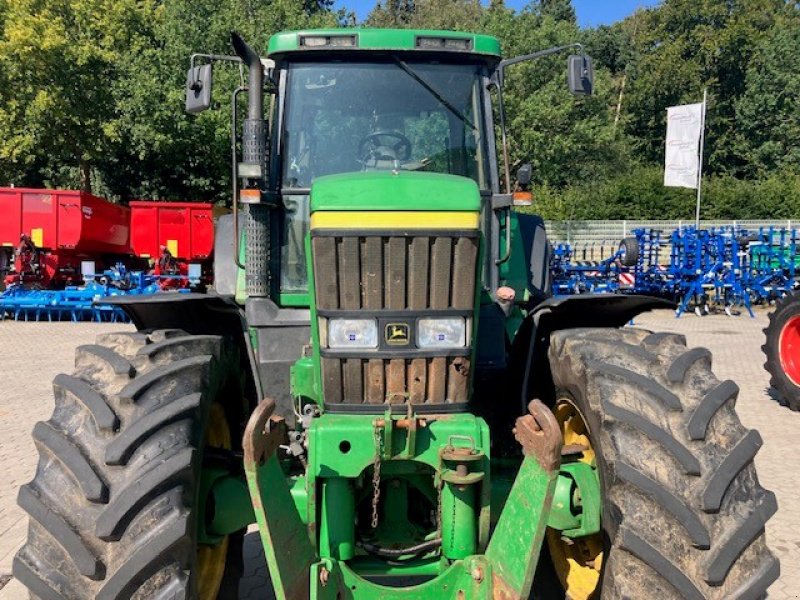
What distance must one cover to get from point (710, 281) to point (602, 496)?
57.0ft

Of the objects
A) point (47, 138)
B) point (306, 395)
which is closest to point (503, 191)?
point (306, 395)

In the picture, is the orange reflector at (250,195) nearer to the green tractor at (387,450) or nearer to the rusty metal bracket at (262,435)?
the green tractor at (387,450)

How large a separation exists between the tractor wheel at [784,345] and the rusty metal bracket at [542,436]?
7026 mm

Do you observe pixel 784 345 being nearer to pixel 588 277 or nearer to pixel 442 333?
pixel 442 333

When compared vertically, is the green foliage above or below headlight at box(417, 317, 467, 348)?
above

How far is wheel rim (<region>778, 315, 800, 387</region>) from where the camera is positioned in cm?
891

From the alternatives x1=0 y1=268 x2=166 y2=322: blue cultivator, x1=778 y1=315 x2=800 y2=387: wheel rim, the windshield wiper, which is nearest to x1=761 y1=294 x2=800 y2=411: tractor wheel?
x1=778 y1=315 x2=800 y2=387: wheel rim

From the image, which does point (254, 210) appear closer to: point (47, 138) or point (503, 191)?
point (503, 191)

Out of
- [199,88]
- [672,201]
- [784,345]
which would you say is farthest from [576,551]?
[672,201]

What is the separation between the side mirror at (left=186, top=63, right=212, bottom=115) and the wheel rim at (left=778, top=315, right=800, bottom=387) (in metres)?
7.30

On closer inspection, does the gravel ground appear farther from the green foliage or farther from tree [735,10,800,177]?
tree [735,10,800,177]

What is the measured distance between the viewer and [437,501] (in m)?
3.12

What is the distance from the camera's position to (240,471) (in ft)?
11.5

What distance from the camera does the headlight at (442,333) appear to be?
3.01m
